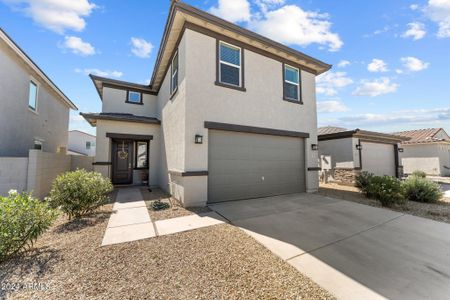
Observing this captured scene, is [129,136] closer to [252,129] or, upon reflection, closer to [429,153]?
[252,129]

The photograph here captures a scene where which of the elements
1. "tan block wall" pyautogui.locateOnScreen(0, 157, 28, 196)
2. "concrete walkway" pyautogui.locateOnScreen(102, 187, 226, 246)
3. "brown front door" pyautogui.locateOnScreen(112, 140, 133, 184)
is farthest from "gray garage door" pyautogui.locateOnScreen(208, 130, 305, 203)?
"brown front door" pyautogui.locateOnScreen(112, 140, 133, 184)

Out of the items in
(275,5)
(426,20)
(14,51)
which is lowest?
(14,51)

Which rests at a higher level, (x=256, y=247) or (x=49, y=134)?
(x=49, y=134)

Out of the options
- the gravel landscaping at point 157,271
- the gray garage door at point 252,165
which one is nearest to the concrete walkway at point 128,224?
the gravel landscaping at point 157,271

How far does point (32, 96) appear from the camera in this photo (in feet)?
32.2

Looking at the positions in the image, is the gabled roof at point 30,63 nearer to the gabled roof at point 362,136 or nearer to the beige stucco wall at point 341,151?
the gabled roof at point 362,136

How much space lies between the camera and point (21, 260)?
292 centimetres

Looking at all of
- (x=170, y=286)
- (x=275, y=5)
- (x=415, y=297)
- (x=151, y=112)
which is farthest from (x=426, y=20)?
(x=151, y=112)

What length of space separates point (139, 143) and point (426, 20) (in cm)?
1426

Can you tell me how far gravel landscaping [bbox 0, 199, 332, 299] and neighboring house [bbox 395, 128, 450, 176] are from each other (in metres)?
22.2

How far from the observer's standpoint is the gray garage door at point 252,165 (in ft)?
21.5

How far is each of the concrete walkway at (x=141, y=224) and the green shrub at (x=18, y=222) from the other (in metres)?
1.10

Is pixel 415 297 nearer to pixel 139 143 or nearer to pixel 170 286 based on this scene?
pixel 170 286

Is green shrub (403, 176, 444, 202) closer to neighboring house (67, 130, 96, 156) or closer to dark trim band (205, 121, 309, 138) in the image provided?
dark trim band (205, 121, 309, 138)
